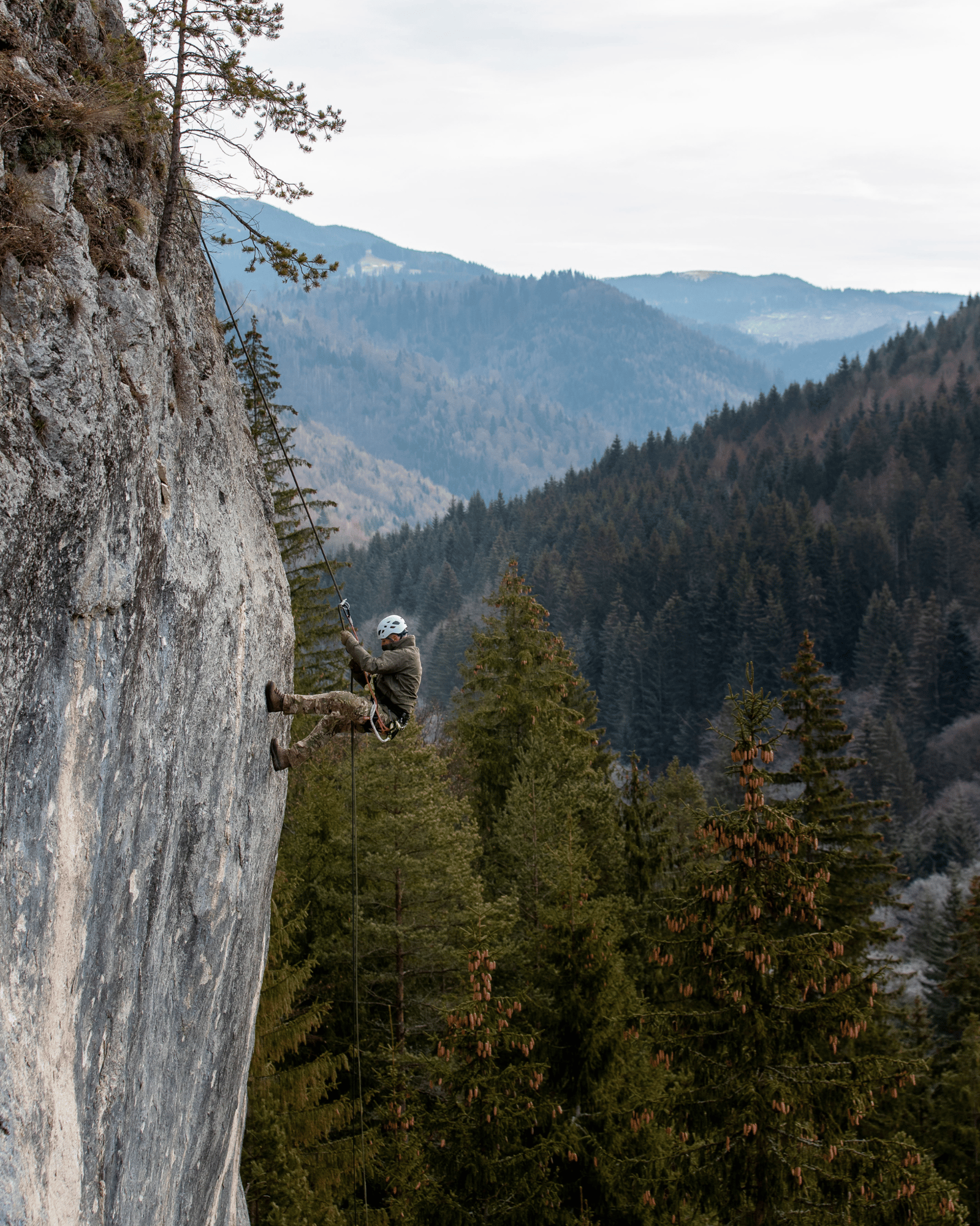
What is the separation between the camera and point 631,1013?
11141 millimetres

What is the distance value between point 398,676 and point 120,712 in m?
4.32

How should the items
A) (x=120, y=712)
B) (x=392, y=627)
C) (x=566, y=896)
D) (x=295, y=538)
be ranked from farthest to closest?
(x=295, y=538), (x=566, y=896), (x=392, y=627), (x=120, y=712)

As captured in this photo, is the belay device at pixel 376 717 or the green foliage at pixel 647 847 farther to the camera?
the green foliage at pixel 647 847

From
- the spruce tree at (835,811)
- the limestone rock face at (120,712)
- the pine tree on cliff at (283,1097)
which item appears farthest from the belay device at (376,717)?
the spruce tree at (835,811)

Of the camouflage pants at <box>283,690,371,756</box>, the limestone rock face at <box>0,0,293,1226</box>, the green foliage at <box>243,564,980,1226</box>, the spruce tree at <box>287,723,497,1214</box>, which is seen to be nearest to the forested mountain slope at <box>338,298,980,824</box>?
the green foliage at <box>243,564,980,1226</box>

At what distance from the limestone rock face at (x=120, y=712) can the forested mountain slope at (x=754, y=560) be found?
2566 inches

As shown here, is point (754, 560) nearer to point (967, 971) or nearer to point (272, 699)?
point (967, 971)

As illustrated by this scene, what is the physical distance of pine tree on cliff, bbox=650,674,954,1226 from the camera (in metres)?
9.52

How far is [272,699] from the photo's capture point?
837 centimetres

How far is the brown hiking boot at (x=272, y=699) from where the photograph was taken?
8.34m

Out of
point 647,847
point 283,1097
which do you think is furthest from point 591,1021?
point 647,847

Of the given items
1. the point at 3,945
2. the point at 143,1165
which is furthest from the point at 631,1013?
the point at 3,945

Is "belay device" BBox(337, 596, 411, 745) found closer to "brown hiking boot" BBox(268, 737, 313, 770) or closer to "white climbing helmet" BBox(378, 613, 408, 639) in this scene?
"white climbing helmet" BBox(378, 613, 408, 639)

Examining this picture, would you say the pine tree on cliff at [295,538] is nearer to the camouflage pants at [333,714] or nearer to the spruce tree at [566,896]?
the spruce tree at [566,896]
